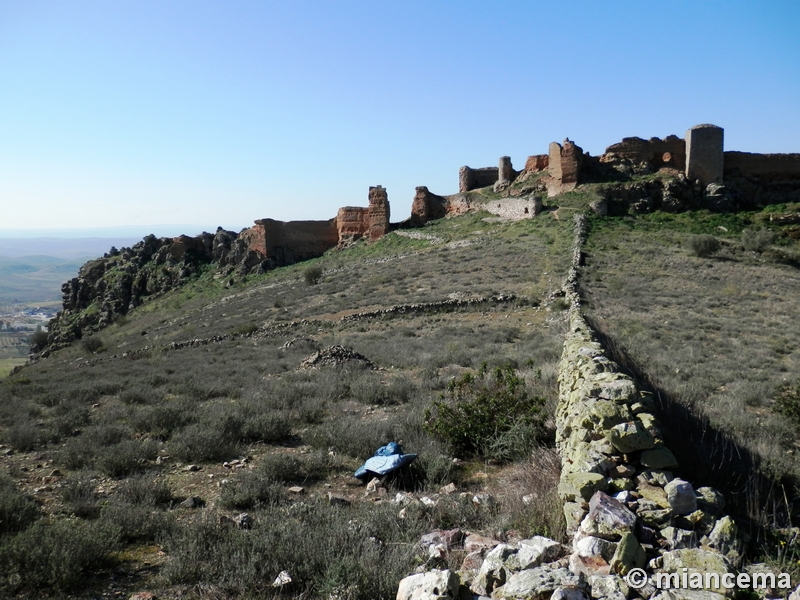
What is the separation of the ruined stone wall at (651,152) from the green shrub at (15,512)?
1407 inches

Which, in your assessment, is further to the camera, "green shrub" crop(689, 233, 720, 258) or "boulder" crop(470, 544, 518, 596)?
"green shrub" crop(689, 233, 720, 258)

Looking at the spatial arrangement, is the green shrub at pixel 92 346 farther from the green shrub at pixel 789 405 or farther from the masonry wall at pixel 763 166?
the masonry wall at pixel 763 166

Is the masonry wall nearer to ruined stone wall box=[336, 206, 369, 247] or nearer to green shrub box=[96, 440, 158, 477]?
ruined stone wall box=[336, 206, 369, 247]

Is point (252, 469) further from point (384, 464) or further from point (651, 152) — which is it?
point (651, 152)

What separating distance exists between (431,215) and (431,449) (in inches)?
1345

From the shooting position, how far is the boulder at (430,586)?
2707mm

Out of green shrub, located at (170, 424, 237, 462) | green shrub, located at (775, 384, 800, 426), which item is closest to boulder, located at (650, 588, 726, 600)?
green shrub, located at (170, 424, 237, 462)

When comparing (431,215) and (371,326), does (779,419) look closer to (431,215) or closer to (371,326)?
(371,326)

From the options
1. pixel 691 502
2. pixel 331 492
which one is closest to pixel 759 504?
pixel 691 502

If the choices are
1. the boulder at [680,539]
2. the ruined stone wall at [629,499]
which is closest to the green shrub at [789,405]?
the ruined stone wall at [629,499]

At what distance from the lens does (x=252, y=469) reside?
562 cm

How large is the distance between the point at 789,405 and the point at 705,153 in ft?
96.5

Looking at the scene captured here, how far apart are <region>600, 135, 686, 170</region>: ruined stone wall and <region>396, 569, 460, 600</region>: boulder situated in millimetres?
35609

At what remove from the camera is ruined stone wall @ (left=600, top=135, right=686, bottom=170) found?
1296 inches
